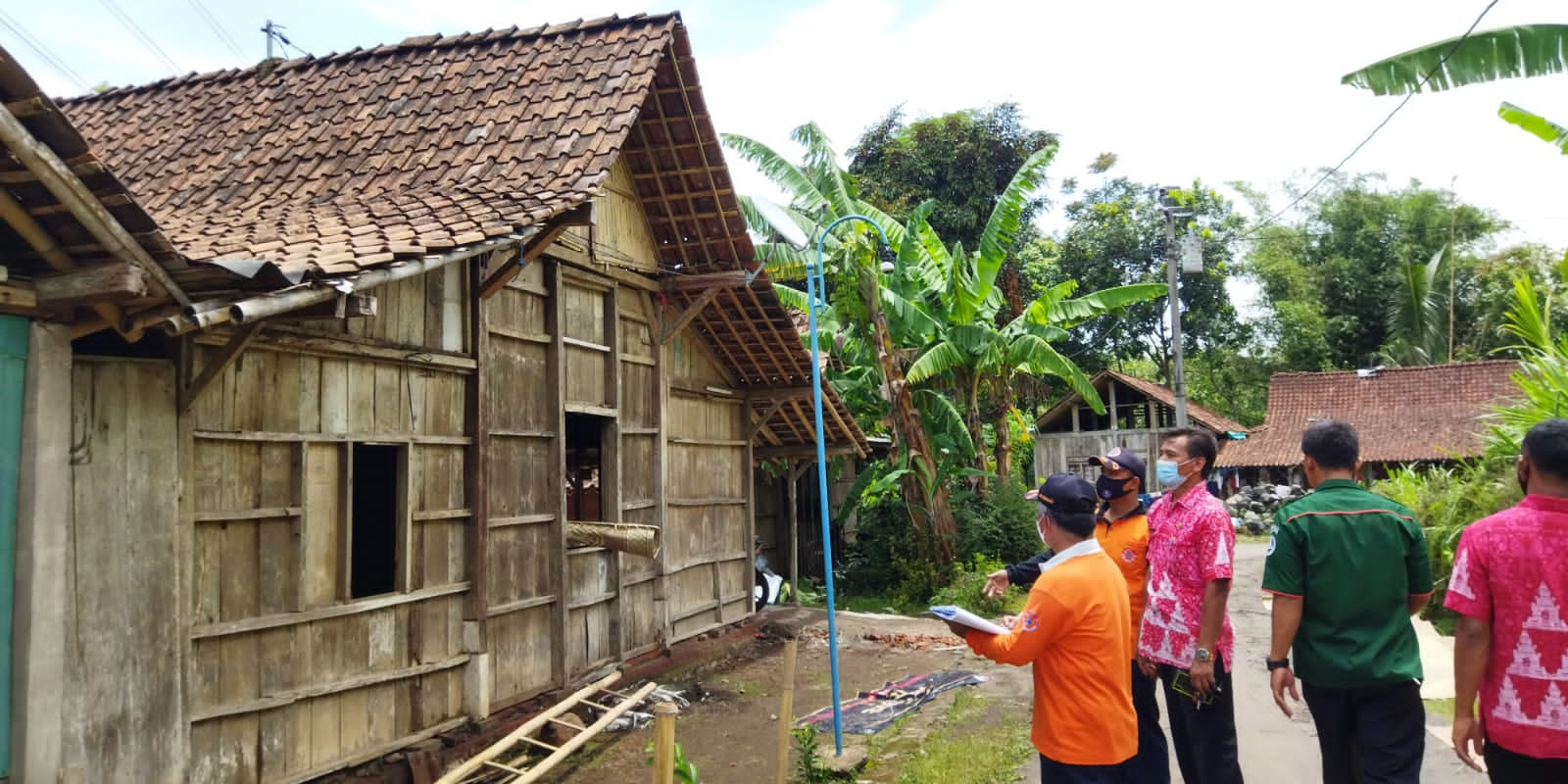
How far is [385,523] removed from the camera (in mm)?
6977

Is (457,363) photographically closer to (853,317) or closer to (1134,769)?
(1134,769)

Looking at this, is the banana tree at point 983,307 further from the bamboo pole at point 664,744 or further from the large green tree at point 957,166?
the bamboo pole at point 664,744

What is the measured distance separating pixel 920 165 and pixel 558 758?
19.9m

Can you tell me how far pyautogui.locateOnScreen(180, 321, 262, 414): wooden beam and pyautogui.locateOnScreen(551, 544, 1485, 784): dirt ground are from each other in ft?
11.3

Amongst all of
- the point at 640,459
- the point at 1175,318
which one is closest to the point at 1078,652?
the point at 640,459

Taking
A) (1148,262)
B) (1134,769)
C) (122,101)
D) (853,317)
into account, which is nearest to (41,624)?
(1134,769)

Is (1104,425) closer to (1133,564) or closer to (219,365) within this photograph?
(1133,564)

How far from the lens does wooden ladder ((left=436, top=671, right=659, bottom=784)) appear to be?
6129 mm

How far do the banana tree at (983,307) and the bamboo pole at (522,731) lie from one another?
8.03 meters

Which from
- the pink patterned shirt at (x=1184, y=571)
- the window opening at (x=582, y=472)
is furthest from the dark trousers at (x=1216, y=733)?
the window opening at (x=582, y=472)

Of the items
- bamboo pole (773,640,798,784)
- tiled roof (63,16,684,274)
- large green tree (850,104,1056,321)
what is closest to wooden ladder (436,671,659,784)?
bamboo pole (773,640,798,784)

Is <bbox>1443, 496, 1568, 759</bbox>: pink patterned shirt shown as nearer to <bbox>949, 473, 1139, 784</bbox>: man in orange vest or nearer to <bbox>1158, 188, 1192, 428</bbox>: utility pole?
<bbox>949, 473, 1139, 784</bbox>: man in orange vest

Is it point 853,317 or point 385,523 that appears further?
point 853,317

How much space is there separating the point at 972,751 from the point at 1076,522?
3.81 m
